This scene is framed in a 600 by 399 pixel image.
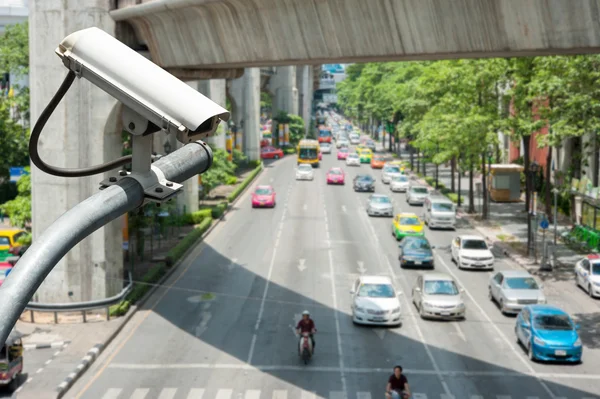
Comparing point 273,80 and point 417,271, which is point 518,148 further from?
point 273,80

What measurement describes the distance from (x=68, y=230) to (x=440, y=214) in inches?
1859

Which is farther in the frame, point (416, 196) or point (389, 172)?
point (389, 172)

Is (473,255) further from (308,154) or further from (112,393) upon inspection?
(308,154)

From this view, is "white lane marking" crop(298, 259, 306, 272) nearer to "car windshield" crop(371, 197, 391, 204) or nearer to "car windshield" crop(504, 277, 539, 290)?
"car windshield" crop(504, 277, 539, 290)

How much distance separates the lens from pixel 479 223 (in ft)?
177

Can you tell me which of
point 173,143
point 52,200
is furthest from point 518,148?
point 52,200

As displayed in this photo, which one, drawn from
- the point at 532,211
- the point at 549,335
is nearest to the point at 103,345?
the point at 549,335

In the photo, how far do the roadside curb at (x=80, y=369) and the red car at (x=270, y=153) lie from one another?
81.7m

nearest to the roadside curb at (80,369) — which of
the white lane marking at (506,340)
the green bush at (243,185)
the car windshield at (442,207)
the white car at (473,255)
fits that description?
the white lane marking at (506,340)

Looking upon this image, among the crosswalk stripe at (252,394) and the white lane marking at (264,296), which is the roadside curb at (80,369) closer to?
the white lane marking at (264,296)

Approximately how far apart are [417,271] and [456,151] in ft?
53.7

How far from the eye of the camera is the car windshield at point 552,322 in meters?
25.6

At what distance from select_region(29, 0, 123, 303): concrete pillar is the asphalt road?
249cm

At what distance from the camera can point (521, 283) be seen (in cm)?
3170
